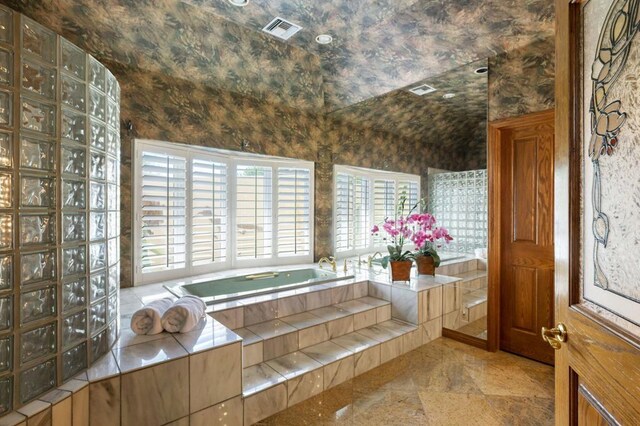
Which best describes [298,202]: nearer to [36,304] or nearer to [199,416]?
[199,416]

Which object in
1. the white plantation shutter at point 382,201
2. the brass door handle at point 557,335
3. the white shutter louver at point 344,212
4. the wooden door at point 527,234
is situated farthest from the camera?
the white plantation shutter at point 382,201

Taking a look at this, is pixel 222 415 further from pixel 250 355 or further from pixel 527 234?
pixel 527 234

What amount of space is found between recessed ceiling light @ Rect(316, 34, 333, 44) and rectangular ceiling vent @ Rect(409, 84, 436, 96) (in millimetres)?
992

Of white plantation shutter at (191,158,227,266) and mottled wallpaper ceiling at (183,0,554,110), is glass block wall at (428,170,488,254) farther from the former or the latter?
white plantation shutter at (191,158,227,266)

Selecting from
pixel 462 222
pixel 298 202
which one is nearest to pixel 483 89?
pixel 462 222

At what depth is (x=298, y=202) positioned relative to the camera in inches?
150

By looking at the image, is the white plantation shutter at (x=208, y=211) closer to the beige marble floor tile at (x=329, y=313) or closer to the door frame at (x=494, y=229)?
the beige marble floor tile at (x=329, y=313)

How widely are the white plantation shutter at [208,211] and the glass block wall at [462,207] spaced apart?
246cm

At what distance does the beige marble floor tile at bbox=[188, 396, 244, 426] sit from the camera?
1.56m

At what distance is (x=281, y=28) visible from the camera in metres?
2.70

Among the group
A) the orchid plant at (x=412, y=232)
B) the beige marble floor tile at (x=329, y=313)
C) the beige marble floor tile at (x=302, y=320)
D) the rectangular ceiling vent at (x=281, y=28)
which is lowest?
the beige marble floor tile at (x=302, y=320)

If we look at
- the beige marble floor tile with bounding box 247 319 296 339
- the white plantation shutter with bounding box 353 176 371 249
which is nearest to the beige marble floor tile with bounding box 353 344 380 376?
the beige marble floor tile with bounding box 247 319 296 339

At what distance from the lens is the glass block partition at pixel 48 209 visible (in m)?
1.10

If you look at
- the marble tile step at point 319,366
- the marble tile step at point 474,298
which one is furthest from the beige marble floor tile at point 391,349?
the marble tile step at point 474,298
